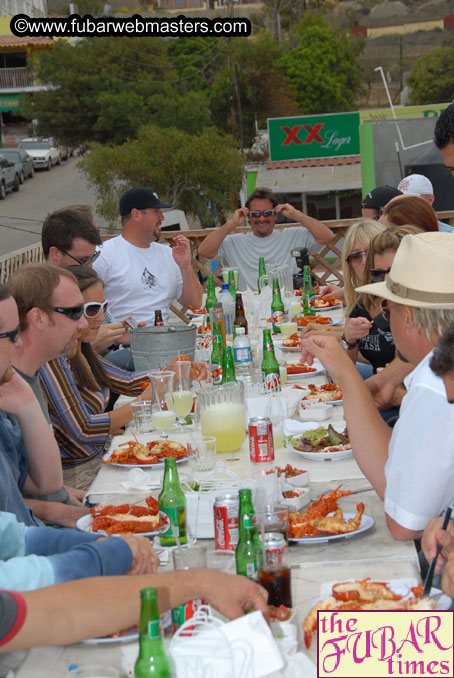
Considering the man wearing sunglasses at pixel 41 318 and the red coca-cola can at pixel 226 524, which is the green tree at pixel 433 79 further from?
the red coca-cola can at pixel 226 524

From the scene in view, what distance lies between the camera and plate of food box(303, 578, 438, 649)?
162cm

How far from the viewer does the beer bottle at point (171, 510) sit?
2051 millimetres

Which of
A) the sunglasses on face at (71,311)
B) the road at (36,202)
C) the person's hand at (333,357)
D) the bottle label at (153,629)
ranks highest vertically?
the sunglasses on face at (71,311)

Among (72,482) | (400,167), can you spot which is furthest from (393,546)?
(400,167)

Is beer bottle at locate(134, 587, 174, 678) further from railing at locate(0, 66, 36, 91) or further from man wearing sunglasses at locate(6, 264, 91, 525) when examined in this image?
railing at locate(0, 66, 36, 91)

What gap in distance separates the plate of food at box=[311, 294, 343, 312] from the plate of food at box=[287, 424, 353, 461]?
3061mm

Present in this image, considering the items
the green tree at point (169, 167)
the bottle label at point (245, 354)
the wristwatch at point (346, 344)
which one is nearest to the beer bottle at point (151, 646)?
the bottle label at point (245, 354)

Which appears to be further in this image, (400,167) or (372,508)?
(400,167)

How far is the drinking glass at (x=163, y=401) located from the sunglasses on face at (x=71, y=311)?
36cm

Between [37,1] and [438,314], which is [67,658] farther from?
[37,1]

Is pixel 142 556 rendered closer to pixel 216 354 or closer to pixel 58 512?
pixel 58 512

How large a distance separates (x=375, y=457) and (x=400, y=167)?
58.3 feet

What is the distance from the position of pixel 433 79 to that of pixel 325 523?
58459 millimetres

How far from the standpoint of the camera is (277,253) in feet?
24.3
